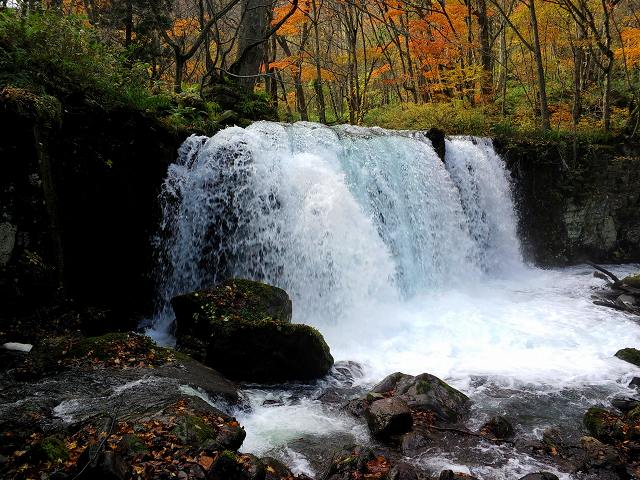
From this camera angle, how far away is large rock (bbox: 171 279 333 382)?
5945 millimetres

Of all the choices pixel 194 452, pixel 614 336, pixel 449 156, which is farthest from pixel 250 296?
pixel 449 156

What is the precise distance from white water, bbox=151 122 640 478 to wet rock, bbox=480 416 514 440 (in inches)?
12.9

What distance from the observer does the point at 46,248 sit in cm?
617

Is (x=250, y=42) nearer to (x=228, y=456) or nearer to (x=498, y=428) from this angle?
(x=498, y=428)

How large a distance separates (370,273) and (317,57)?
31.3 feet

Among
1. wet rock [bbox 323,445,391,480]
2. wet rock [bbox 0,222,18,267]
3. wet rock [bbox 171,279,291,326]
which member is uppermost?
wet rock [bbox 0,222,18,267]

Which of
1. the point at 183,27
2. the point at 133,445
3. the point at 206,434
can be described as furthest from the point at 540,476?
the point at 183,27

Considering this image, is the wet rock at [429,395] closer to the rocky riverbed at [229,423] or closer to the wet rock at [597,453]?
the rocky riverbed at [229,423]

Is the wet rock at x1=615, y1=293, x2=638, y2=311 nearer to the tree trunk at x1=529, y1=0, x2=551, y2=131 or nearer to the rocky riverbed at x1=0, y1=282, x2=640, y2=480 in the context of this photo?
the rocky riverbed at x1=0, y1=282, x2=640, y2=480

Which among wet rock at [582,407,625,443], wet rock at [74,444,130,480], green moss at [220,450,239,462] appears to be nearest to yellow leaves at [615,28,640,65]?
wet rock at [582,407,625,443]

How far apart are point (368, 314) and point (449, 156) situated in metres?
5.58

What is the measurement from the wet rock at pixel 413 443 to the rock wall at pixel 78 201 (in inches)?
189

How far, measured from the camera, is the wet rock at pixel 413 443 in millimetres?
4467

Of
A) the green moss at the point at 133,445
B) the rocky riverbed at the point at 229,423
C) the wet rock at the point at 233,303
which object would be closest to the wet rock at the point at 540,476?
the rocky riverbed at the point at 229,423
